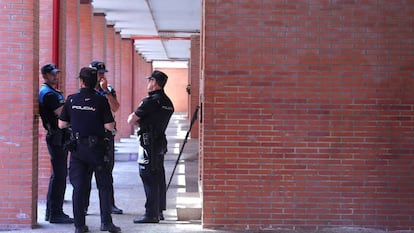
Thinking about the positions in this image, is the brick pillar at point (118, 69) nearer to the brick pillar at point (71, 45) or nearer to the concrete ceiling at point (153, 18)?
the concrete ceiling at point (153, 18)

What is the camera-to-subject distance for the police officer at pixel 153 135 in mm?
8320

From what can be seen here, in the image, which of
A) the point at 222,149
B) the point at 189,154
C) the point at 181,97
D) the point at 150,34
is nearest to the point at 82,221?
the point at 222,149

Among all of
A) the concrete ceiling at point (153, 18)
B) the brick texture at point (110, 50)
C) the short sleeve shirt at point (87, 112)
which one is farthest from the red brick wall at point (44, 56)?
the brick texture at point (110, 50)

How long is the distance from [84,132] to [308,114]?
107 inches

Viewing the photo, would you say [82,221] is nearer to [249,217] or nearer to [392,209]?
[249,217]

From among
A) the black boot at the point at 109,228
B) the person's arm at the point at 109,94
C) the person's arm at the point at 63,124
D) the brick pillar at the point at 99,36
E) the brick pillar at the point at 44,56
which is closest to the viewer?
the person's arm at the point at 63,124

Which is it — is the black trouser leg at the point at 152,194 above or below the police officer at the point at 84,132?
below

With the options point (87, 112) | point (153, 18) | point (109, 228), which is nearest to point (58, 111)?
point (87, 112)

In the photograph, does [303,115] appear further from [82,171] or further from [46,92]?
[46,92]

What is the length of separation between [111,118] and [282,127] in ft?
6.86

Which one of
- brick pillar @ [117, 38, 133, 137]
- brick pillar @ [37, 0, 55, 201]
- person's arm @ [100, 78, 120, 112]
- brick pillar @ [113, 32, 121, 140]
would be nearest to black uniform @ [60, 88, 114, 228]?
person's arm @ [100, 78, 120, 112]

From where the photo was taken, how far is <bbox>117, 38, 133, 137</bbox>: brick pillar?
25875mm

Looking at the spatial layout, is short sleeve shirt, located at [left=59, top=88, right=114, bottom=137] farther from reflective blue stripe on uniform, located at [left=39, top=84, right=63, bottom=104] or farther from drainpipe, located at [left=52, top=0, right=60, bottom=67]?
drainpipe, located at [left=52, top=0, right=60, bottom=67]

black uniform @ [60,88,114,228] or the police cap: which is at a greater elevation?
the police cap
